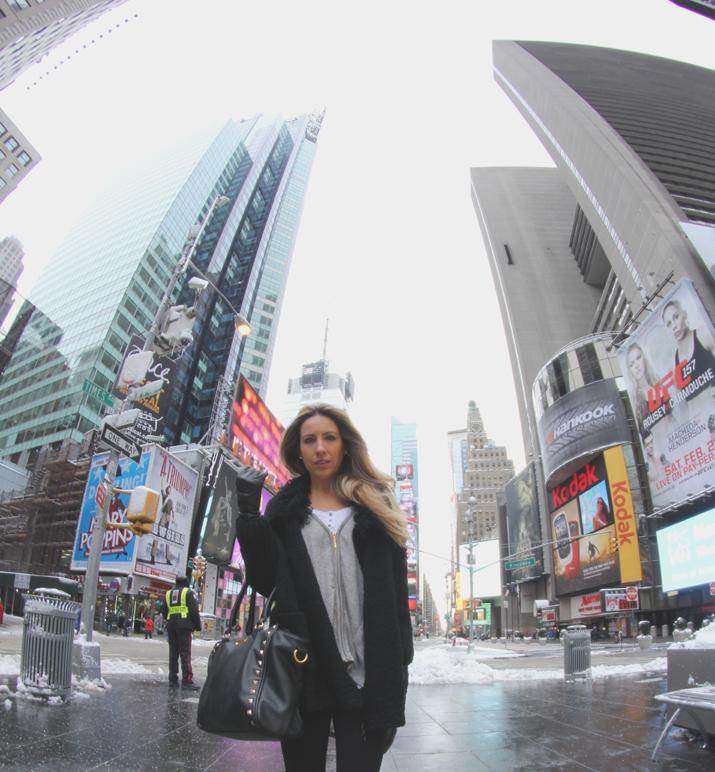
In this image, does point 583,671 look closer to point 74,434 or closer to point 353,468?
point 353,468

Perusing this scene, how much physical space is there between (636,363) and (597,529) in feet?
77.5

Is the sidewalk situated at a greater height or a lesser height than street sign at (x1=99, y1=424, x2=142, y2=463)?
lesser

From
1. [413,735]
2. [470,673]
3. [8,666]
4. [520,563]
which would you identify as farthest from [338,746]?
[520,563]

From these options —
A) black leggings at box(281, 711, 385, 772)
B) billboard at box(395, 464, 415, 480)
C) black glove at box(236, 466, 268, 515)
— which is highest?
billboard at box(395, 464, 415, 480)

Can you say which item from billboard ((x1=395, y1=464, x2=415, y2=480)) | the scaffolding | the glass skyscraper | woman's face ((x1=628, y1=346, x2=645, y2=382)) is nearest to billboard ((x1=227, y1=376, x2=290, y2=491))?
the glass skyscraper

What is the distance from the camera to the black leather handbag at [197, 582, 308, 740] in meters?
1.60

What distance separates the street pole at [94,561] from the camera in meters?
7.93

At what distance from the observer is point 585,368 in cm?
5681

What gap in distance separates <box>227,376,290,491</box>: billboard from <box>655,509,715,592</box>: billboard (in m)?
31.6

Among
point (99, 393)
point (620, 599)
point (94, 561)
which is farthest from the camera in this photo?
point (620, 599)

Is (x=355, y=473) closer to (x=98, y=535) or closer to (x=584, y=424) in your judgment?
(x=98, y=535)

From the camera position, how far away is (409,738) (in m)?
5.39

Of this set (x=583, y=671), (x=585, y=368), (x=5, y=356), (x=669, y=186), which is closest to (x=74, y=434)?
(x=5, y=356)

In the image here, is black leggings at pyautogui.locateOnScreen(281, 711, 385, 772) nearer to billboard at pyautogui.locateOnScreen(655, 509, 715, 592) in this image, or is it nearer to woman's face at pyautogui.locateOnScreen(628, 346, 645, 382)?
billboard at pyautogui.locateOnScreen(655, 509, 715, 592)
